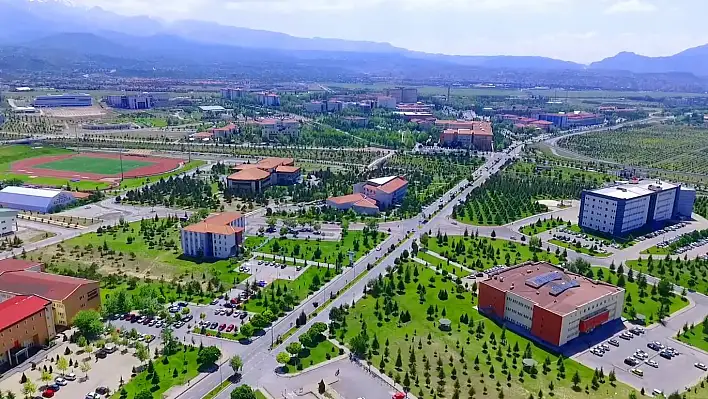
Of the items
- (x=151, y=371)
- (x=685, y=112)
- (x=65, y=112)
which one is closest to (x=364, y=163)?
(x=151, y=371)

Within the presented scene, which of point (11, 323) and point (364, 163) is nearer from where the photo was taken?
point (11, 323)

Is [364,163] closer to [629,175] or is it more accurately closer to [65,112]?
[629,175]

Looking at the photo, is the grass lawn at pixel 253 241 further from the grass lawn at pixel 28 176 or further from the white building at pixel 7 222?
the grass lawn at pixel 28 176

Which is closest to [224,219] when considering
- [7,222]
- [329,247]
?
[329,247]

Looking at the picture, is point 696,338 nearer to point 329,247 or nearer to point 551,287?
point 551,287

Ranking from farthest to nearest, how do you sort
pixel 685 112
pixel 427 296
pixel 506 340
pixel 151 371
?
pixel 685 112
pixel 427 296
pixel 506 340
pixel 151 371

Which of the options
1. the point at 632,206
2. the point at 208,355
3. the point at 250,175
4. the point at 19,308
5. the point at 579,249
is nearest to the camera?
the point at 208,355

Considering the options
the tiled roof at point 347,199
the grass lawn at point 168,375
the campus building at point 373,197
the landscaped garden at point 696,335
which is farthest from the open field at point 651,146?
the grass lawn at point 168,375
